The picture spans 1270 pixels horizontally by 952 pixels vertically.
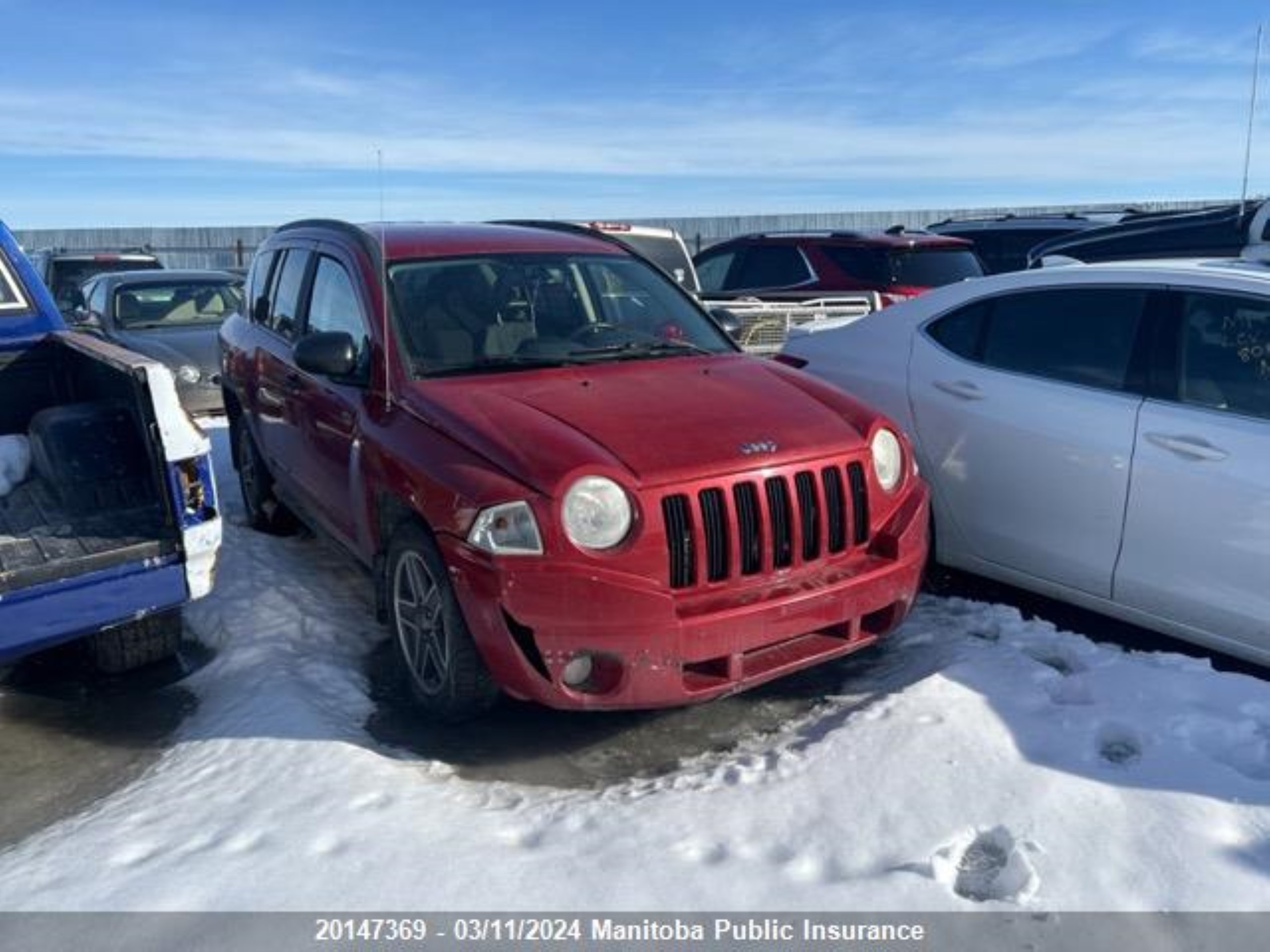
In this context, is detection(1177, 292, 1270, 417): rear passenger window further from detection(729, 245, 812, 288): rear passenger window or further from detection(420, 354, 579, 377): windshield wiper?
detection(729, 245, 812, 288): rear passenger window

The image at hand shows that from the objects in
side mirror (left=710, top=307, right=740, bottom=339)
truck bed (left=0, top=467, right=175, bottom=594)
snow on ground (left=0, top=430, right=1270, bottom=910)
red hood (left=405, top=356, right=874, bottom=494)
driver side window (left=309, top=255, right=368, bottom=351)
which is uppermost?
driver side window (left=309, top=255, right=368, bottom=351)

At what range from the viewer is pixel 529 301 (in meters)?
4.64

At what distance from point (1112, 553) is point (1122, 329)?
0.92 meters

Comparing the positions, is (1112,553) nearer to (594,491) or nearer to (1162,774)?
(1162,774)

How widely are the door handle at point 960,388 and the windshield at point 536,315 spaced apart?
973 mm

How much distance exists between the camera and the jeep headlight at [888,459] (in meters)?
3.89

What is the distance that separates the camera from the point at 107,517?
13.5 feet

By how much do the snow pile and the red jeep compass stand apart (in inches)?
45.9

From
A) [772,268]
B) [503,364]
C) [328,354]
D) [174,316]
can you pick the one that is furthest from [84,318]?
[503,364]

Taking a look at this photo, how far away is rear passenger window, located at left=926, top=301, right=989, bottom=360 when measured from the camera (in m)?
4.80

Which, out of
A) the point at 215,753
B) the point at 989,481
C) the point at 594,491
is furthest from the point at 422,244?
the point at 989,481

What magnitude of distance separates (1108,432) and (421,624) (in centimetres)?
274

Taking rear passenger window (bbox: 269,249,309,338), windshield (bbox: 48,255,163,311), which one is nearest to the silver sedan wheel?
rear passenger window (bbox: 269,249,309,338)
